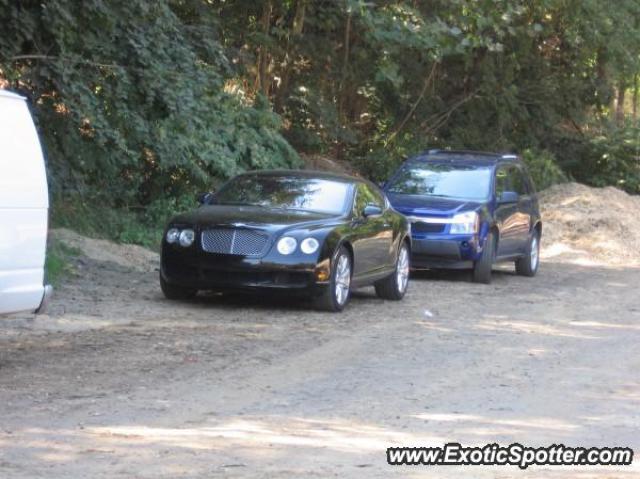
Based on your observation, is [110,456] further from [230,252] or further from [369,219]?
[369,219]

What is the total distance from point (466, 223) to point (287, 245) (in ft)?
16.4

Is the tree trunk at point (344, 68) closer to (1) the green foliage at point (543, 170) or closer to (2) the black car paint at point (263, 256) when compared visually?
(1) the green foliage at point (543, 170)

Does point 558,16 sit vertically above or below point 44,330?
above

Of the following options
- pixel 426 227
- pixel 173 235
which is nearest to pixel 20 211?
pixel 173 235

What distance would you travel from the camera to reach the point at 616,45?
30047 millimetres

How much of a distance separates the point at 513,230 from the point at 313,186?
17.5 feet

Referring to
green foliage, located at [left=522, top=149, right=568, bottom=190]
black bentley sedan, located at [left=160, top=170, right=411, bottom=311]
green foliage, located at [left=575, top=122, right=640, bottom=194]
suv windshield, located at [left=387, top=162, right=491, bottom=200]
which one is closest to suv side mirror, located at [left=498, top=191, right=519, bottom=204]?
suv windshield, located at [left=387, top=162, right=491, bottom=200]

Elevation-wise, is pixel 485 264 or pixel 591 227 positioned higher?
pixel 485 264

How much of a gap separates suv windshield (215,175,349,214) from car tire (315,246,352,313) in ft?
2.25

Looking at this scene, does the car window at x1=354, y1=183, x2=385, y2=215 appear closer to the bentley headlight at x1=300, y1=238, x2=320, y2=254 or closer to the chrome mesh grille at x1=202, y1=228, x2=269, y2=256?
the bentley headlight at x1=300, y1=238, x2=320, y2=254

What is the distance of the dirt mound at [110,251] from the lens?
56.5ft

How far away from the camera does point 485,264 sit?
18109mm

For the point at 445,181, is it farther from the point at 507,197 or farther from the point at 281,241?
the point at 281,241

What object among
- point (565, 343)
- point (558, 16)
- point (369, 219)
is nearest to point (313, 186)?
point (369, 219)
